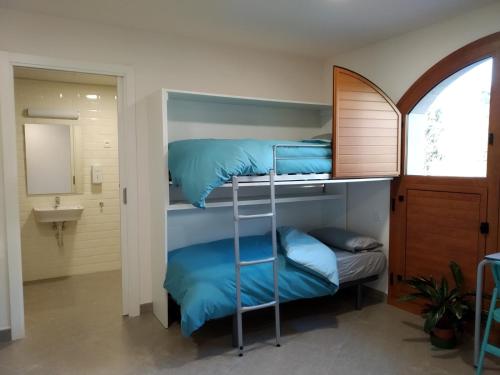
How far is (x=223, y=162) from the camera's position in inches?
106

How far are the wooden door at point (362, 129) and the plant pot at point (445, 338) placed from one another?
1335 millimetres

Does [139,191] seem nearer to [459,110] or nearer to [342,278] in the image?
[342,278]

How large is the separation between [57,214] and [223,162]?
277 centimetres

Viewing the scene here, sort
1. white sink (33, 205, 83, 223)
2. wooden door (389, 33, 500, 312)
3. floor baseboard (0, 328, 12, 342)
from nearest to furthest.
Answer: wooden door (389, 33, 500, 312) → floor baseboard (0, 328, 12, 342) → white sink (33, 205, 83, 223)

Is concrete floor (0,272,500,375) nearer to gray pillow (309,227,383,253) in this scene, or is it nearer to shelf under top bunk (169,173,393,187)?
gray pillow (309,227,383,253)

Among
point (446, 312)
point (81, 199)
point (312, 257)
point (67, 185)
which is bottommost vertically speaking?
point (446, 312)

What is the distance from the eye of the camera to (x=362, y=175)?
321 cm

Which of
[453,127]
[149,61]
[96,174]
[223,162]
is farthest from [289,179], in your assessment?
[96,174]

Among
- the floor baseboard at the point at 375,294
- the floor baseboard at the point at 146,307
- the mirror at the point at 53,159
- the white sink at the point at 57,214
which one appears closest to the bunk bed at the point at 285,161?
the floor baseboard at the point at 146,307

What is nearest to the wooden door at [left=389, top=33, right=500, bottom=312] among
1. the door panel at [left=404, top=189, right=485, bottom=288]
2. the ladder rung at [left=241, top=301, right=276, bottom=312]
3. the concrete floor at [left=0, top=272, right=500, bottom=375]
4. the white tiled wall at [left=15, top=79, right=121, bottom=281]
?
the door panel at [left=404, top=189, right=485, bottom=288]

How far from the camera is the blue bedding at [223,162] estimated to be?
266 cm

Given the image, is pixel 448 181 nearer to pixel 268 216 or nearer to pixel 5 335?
pixel 268 216

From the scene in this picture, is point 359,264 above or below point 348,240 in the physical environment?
below

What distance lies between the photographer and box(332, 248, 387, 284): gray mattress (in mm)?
3334
